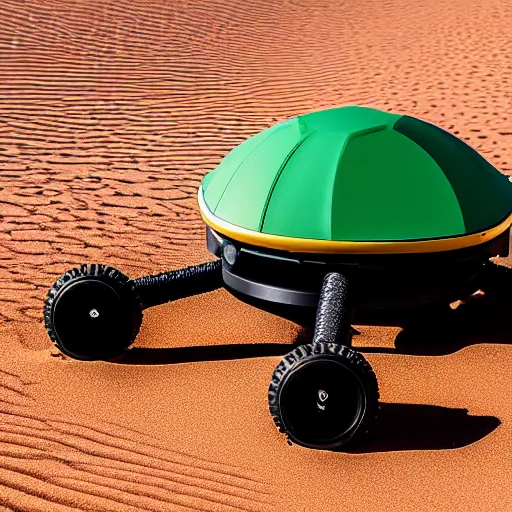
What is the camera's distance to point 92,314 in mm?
4570

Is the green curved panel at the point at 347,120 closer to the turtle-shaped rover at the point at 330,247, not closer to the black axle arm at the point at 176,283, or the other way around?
the turtle-shaped rover at the point at 330,247

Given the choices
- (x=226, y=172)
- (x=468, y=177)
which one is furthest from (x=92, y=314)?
(x=468, y=177)

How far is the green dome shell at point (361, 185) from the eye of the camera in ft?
13.7

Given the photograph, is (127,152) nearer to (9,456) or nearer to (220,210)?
(220,210)

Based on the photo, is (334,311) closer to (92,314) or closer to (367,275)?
(367,275)

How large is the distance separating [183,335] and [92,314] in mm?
770

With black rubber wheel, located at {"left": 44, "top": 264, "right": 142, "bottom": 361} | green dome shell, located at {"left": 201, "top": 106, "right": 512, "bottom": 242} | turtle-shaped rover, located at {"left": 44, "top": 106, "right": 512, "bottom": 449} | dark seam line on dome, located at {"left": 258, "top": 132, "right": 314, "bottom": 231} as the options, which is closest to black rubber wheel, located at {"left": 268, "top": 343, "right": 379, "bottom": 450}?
turtle-shaped rover, located at {"left": 44, "top": 106, "right": 512, "bottom": 449}

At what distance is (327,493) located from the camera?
3.59m

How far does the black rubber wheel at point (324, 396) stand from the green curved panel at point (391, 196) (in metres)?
0.72

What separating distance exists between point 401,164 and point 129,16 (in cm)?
1425

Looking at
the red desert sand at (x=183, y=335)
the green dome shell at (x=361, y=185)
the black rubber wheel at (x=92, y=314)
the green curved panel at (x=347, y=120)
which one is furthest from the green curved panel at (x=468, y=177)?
the black rubber wheel at (x=92, y=314)

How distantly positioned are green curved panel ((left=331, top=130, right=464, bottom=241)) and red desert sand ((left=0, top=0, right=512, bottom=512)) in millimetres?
720

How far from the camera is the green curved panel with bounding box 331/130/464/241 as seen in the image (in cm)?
414

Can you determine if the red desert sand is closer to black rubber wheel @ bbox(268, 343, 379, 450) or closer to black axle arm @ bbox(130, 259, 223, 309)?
black rubber wheel @ bbox(268, 343, 379, 450)
